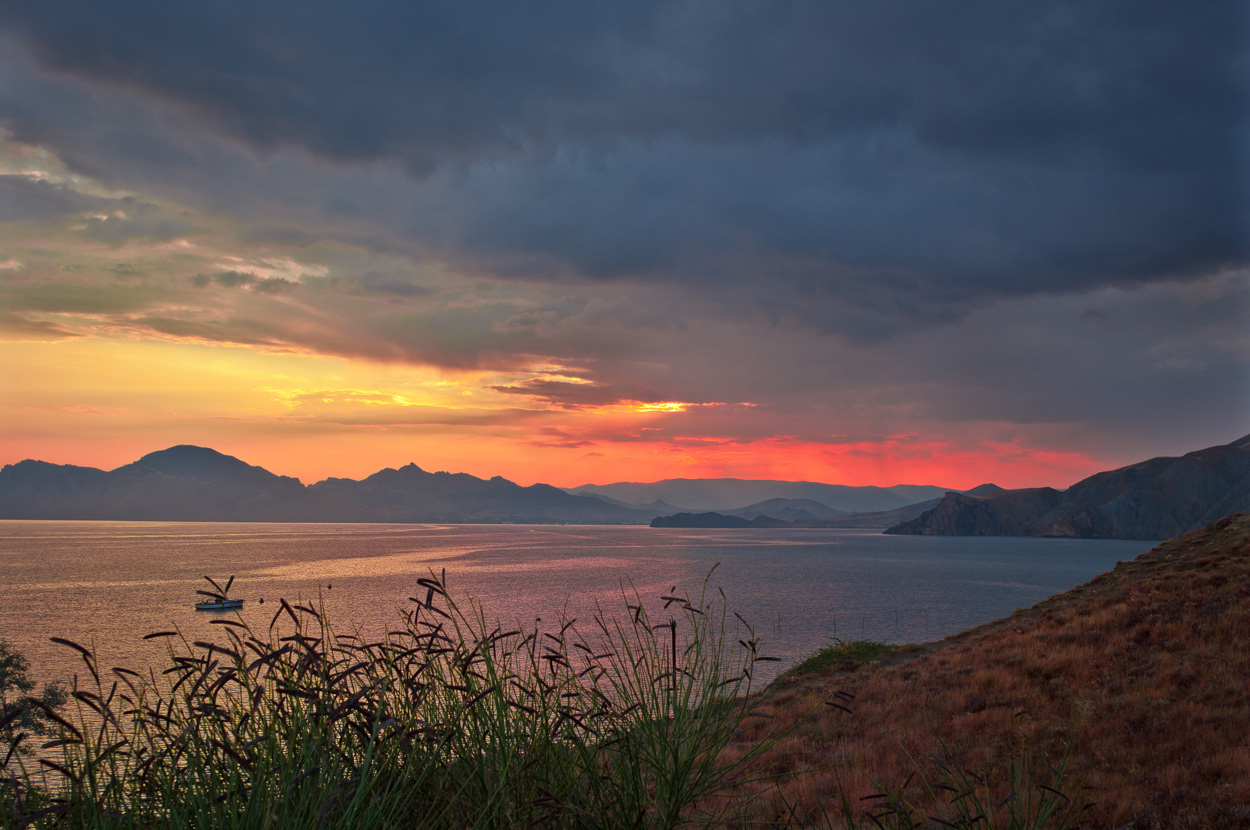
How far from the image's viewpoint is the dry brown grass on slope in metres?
10.7

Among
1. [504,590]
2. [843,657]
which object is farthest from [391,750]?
[504,590]

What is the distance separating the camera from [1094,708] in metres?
15.1

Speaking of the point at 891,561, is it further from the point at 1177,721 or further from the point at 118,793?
the point at 118,793

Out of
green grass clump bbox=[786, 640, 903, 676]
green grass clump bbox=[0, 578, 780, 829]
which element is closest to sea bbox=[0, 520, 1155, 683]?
green grass clump bbox=[786, 640, 903, 676]

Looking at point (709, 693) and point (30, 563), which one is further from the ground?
point (709, 693)

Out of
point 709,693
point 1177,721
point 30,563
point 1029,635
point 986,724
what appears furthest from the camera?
point 30,563

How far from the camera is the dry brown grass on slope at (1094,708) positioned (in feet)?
35.1

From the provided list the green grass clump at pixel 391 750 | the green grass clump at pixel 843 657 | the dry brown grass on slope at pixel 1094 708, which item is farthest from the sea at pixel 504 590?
the green grass clump at pixel 391 750

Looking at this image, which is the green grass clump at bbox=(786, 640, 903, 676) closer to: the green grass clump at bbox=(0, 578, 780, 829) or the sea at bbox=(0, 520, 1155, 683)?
the sea at bbox=(0, 520, 1155, 683)

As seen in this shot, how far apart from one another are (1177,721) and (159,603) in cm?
10804

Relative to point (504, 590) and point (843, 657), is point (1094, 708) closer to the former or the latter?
point (843, 657)

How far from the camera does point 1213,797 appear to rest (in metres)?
9.83

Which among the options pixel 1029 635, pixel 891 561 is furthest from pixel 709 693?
pixel 891 561

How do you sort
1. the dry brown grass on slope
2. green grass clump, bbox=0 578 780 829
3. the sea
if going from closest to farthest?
green grass clump, bbox=0 578 780 829, the dry brown grass on slope, the sea
